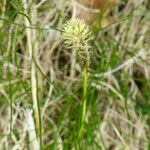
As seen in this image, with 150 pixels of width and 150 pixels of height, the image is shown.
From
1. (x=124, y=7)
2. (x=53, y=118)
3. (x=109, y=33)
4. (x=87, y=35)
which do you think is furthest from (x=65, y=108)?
(x=87, y=35)

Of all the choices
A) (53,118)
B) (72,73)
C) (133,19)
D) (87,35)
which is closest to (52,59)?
(72,73)

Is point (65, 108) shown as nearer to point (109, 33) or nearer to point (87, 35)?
point (109, 33)

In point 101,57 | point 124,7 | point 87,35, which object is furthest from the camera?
point 124,7

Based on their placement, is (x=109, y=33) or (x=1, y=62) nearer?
(x=1, y=62)

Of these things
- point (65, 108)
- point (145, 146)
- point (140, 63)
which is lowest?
point (145, 146)

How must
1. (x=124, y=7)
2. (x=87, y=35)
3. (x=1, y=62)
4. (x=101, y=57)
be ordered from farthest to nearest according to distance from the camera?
(x=124, y=7)
(x=101, y=57)
(x=1, y=62)
(x=87, y=35)

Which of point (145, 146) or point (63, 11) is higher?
point (63, 11)

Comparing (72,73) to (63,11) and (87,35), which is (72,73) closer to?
(63,11)
